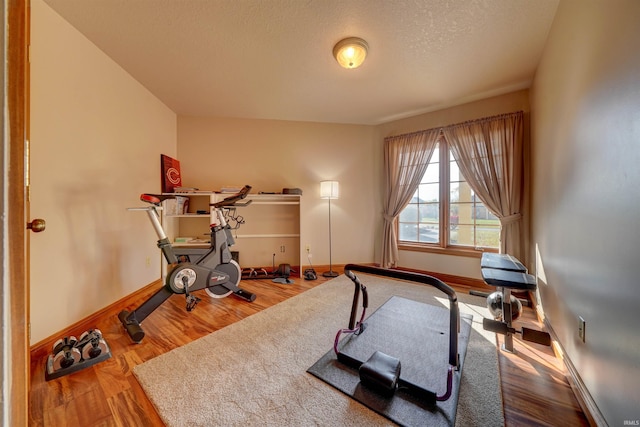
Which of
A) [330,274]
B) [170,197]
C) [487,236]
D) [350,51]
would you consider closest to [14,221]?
[170,197]

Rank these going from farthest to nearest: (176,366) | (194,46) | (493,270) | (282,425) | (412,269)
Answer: (412,269)
(194,46)
(493,270)
(176,366)
(282,425)

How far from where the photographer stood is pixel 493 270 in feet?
5.98

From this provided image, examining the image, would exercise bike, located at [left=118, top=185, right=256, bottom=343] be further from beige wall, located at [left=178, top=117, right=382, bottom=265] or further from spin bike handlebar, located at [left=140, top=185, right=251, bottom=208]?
beige wall, located at [left=178, top=117, right=382, bottom=265]

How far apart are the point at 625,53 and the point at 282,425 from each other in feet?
7.98

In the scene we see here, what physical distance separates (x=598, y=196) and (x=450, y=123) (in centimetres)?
248

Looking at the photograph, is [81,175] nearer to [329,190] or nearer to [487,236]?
[329,190]

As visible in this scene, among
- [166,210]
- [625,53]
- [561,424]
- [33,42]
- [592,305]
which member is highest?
[33,42]

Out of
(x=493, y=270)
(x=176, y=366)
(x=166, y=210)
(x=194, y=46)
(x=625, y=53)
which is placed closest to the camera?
(x=625, y=53)

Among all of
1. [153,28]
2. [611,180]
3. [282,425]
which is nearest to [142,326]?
[282,425]

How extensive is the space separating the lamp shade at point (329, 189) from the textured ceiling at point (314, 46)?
1211mm

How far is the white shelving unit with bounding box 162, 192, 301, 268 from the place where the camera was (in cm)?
355

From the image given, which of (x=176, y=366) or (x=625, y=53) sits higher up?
(x=625, y=53)

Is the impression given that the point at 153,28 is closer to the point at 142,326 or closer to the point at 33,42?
the point at 33,42

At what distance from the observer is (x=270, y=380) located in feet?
4.73
